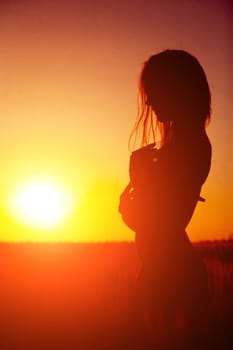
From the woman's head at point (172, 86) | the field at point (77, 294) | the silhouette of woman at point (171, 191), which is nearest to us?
the silhouette of woman at point (171, 191)

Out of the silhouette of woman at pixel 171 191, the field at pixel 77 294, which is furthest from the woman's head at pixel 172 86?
the field at pixel 77 294

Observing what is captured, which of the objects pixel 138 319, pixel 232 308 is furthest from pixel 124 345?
pixel 232 308

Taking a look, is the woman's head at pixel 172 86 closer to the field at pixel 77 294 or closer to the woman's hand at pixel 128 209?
the woman's hand at pixel 128 209

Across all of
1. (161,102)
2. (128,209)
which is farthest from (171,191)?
(161,102)

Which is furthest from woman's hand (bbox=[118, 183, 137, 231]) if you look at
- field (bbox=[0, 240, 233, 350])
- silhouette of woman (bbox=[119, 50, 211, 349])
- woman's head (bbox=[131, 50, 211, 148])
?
field (bbox=[0, 240, 233, 350])

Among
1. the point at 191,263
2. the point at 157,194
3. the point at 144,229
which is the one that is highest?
the point at 157,194

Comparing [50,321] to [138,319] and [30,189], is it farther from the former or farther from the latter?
[30,189]

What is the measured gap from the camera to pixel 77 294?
90.6 inches

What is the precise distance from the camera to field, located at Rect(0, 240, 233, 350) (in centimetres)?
208

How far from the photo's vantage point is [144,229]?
1610mm

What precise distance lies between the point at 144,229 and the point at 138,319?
17.4 inches

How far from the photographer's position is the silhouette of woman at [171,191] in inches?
61.8

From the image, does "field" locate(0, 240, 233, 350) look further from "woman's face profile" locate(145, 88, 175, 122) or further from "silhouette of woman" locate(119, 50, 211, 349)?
"woman's face profile" locate(145, 88, 175, 122)

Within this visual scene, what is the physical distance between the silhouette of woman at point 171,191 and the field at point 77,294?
9.4 inches
